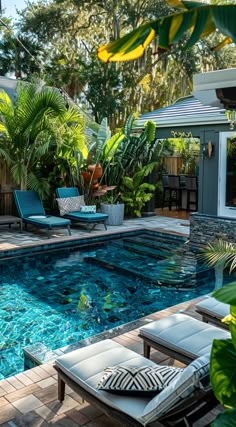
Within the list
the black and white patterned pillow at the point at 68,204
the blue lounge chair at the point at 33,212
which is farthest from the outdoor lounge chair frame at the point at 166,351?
the black and white patterned pillow at the point at 68,204

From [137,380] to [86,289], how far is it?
4.64m

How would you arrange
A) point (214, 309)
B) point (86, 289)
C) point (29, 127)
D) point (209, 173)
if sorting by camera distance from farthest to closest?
point (209, 173)
point (29, 127)
point (86, 289)
point (214, 309)

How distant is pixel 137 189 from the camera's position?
1356 cm

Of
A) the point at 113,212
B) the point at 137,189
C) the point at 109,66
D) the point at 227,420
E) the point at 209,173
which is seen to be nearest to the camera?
the point at 227,420

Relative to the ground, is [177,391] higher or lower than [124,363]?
higher

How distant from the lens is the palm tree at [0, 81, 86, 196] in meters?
10.9

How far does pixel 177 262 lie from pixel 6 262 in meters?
3.67

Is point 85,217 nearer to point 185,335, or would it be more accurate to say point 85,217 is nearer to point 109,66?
point 185,335

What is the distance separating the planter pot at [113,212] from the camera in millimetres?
12570

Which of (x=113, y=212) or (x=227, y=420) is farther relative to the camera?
(x=113, y=212)

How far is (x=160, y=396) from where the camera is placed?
96.1 inches

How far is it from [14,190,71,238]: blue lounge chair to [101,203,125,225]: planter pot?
2109 mm

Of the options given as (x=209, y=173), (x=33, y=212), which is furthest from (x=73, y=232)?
(x=209, y=173)

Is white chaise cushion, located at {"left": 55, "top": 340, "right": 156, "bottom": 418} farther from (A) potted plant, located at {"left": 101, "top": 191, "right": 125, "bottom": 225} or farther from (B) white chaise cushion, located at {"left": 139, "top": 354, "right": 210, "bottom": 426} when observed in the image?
(A) potted plant, located at {"left": 101, "top": 191, "right": 125, "bottom": 225}
